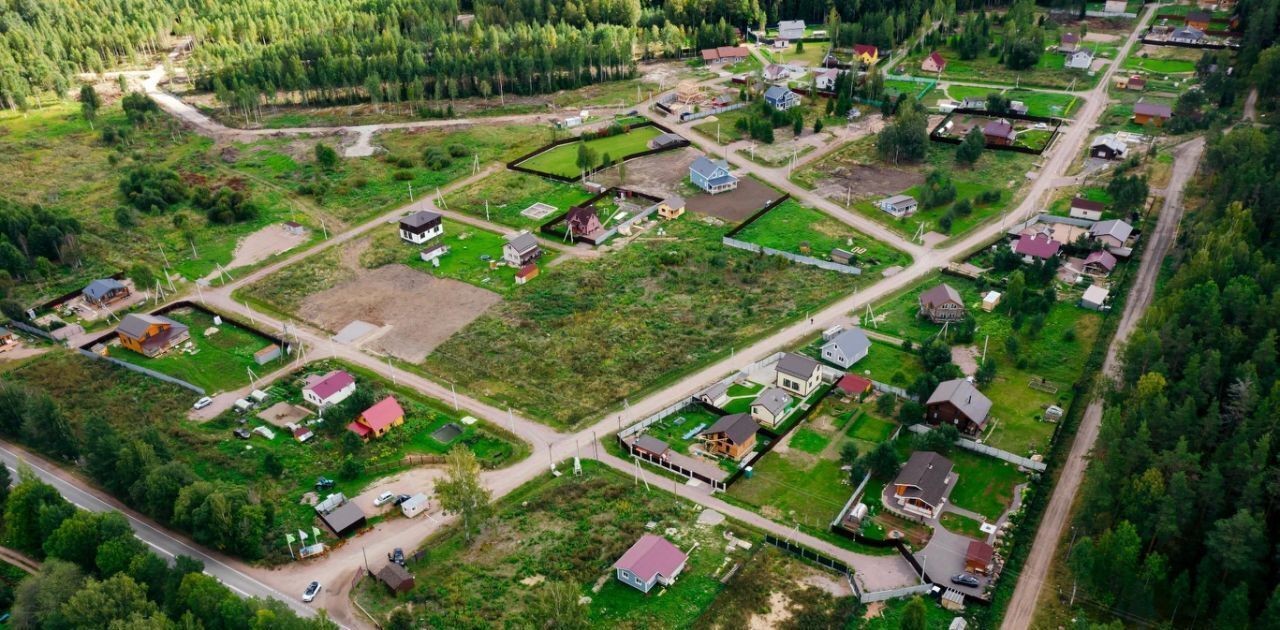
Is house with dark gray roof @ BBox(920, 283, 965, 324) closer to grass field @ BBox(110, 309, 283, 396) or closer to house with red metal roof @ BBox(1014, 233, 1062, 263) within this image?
house with red metal roof @ BBox(1014, 233, 1062, 263)

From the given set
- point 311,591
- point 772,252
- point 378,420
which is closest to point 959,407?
point 772,252

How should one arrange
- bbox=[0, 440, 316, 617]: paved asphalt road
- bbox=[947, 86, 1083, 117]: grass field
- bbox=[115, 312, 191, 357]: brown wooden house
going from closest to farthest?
bbox=[0, 440, 316, 617]: paved asphalt road
bbox=[115, 312, 191, 357]: brown wooden house
bbox=[947, 86, 1083, 117]: grass field

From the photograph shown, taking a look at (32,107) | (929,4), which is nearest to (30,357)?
(32,107)

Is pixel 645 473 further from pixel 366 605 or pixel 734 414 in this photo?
pixel 366 605

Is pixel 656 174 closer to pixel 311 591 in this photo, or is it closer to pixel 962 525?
pixel 962 525

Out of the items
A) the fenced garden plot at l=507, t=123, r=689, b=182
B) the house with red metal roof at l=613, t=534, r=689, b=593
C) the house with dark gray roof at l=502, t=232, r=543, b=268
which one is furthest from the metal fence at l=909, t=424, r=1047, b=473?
the fenced garden plot at l=507, t=123, r=689, b=182

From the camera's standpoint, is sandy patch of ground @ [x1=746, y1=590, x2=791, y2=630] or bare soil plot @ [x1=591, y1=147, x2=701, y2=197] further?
bare soil plot @ [x1=591, y1=147, x2=701, y2=197]

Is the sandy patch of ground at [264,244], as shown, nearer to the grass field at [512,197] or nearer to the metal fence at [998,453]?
the grass field at [512,197]
